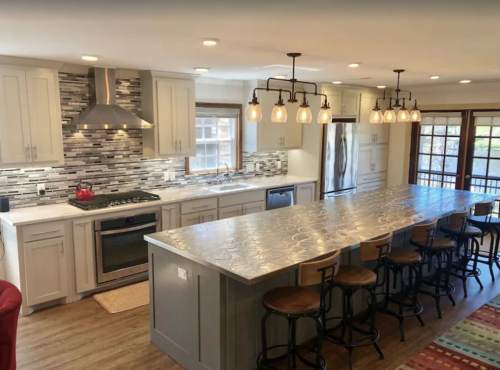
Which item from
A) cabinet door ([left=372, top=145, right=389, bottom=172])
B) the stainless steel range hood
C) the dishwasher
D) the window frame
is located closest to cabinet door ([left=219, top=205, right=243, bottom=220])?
the dishwasher

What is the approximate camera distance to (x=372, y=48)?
3068 mm

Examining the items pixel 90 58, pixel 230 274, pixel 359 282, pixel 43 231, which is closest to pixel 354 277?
pixel 359 282

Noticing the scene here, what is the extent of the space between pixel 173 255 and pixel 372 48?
215cm

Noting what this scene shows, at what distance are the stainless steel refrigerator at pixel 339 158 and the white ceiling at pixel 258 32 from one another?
2090mm

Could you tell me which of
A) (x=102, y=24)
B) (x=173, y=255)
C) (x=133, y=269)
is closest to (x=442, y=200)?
(x=173, y=255)

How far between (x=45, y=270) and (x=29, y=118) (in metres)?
1.46

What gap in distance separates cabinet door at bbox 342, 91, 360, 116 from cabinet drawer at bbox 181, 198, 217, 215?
2.75m

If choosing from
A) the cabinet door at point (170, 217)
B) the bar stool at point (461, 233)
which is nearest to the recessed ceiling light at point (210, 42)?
the cabinet door at point (170, 217)

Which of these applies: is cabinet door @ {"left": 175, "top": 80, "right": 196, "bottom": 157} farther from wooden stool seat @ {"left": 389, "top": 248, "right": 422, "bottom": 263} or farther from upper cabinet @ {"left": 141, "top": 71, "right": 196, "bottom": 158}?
wooden stool seat @ {"left": 389, "top": 248, "right": 422, "bottom": 263}

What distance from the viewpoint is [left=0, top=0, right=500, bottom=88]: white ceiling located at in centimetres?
192

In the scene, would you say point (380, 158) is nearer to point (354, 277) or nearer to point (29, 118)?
point (354, 277)

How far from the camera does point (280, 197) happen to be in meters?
5.81

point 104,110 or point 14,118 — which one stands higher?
point 104,110

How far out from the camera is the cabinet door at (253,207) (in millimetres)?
5398
